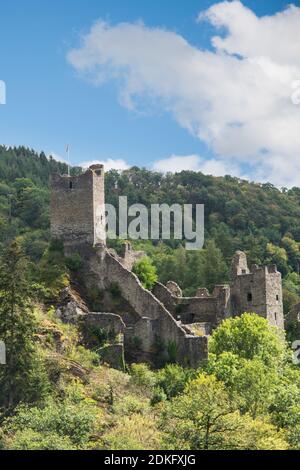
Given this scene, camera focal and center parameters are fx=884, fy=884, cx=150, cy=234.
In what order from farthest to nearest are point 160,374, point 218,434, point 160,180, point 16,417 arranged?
point 160,180 < point 160,374 < point 16,417 < point 218,434

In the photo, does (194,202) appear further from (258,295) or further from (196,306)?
(196,306)

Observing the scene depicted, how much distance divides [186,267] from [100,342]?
33.2m

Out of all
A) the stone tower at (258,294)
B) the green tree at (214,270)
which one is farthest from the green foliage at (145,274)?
the green tree at (214,270)

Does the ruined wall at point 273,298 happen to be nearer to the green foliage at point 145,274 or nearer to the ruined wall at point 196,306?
the ruined wall at point 196,306

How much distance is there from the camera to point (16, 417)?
40250 mm

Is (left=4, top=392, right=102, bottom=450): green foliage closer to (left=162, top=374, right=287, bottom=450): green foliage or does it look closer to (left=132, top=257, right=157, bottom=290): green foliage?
(left=162, top=374, right=287, bottom=450): green foliage

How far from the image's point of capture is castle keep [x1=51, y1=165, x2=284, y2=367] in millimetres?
51344

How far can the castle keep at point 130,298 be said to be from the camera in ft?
168

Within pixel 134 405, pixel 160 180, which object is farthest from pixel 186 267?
pixel 160 180

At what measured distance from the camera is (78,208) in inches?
2228

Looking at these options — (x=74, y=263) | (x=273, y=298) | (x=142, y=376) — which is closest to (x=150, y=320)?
(x=142, y=376)

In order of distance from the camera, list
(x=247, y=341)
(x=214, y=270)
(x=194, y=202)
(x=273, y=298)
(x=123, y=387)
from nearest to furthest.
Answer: (x=123, y=387) < (x=247, y=341) < (x=273, y=298) < (x=214, y=270) < (x=194, y=202)

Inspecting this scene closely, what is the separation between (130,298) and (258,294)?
9.18 meters
